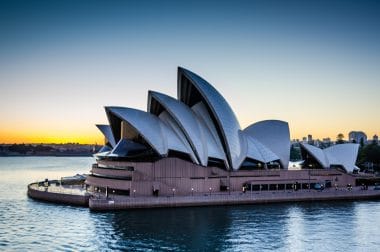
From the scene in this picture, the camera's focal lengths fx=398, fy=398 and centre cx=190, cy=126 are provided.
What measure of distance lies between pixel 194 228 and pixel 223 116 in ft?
58.7

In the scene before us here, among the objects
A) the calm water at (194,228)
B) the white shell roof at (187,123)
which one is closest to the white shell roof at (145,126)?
the white shell roof at (187,123)

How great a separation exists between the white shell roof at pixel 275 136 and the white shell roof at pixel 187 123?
1102cm

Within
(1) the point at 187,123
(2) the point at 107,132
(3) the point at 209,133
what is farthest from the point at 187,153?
(2) the point at 107,132

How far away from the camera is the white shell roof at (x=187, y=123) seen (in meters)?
45.2

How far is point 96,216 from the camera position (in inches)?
1428

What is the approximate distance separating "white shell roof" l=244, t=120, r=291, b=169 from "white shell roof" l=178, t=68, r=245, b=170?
6719 millimetres

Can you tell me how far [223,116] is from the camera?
46719mm

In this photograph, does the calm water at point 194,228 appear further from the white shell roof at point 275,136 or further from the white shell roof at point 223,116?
the white shell roof at point 275,136

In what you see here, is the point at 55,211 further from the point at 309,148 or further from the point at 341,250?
the point at 309,148

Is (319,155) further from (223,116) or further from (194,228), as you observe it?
(194,228)

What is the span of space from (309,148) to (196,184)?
20638 mm

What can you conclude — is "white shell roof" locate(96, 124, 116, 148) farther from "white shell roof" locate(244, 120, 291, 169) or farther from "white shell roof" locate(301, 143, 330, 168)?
"white shell roof" locate(301, 143, 330, 168)

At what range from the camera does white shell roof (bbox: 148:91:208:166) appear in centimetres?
4522

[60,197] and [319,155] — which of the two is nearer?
[60,197]
